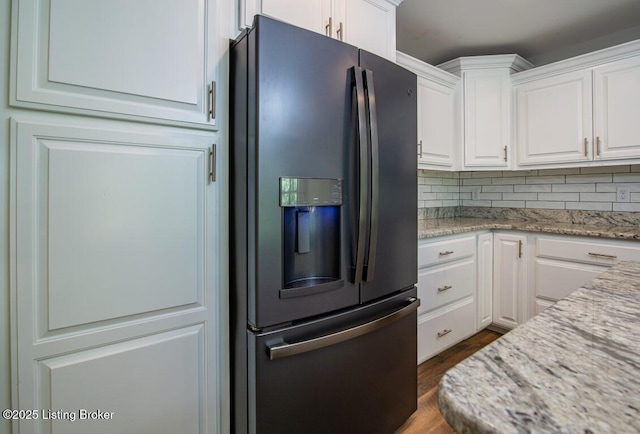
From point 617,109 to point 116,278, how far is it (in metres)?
3.09

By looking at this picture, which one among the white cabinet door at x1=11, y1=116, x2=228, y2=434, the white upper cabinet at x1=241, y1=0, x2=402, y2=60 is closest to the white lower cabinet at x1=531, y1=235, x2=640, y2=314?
the white upper cabinet at x1=241, y1=0, x2=402, y2=60

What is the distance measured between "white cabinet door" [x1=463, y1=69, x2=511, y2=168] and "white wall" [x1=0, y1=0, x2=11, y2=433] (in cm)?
278

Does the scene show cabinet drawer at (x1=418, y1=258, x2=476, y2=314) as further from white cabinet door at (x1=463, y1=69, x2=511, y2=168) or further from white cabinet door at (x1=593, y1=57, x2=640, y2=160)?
white cabinet door at (x1=593, y1=57, x2=640, y2=160)

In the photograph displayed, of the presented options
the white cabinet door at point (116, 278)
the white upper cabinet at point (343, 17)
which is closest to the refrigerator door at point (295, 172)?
the white cabinet door at point (116, 278)

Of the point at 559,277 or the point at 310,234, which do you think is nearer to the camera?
→ the point at 310,234

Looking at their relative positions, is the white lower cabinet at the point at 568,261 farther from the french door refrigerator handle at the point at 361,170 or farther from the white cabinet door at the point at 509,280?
the french door refrigerator handle at the point at 361,170

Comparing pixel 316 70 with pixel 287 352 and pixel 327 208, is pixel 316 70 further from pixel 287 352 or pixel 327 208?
pixel 287 352

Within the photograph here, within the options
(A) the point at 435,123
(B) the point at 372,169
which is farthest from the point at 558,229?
(B) the point at 372,169

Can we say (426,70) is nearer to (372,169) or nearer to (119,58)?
(372,169)

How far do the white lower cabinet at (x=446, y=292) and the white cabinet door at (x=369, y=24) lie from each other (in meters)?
1.18

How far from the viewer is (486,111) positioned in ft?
8.77

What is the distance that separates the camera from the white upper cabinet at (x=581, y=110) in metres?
2.15

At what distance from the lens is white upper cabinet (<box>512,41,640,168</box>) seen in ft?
7.06

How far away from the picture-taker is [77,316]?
966 mm
